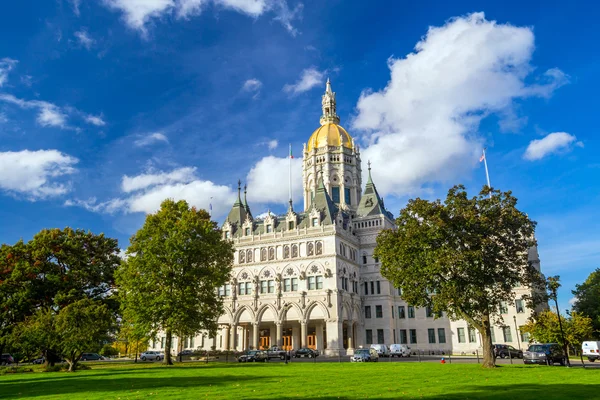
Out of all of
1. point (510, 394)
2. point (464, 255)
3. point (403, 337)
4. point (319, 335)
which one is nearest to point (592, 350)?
point (464, 255)

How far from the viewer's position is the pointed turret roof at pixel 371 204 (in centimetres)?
8912

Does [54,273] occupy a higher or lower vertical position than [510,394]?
higher

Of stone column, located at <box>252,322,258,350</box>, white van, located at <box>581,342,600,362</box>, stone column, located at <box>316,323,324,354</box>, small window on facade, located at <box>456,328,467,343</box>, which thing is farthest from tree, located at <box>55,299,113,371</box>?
small window on facade, located at <box>456,328,467,343</box>

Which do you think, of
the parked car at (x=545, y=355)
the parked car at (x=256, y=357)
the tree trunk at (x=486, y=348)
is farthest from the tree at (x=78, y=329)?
the parked car at (x=545, y=355)

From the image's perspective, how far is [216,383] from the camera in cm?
2588

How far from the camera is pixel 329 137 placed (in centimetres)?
10556

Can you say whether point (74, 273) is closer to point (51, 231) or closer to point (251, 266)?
point (51, 231)

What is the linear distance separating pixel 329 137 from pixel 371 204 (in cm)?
2167

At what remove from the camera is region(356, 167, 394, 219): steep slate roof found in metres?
89.1

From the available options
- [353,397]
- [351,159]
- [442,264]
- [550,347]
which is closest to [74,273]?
[442,264]

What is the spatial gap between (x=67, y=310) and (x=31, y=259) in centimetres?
1313

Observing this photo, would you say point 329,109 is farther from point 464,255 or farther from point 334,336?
point 464,255

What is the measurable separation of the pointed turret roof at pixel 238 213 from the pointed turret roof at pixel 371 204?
21396 millimetres

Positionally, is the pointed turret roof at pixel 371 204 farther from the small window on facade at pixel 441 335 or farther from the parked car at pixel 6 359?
the parked car at pixel 6 359
